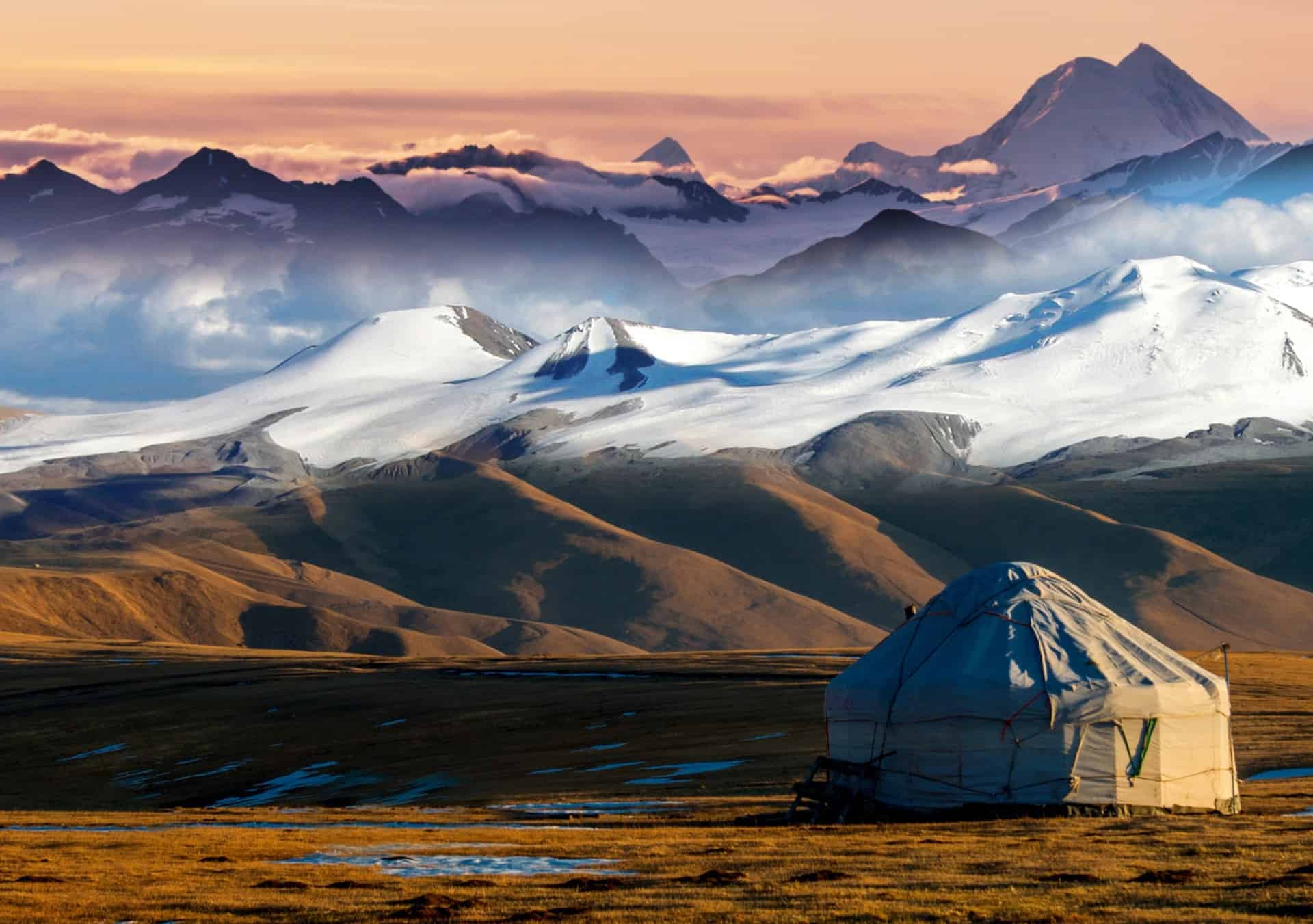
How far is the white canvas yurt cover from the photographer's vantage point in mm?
42844

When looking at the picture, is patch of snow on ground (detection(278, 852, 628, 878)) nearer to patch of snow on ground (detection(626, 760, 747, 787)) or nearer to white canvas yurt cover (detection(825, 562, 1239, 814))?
white canvas yurt cover (detection(825, 562, 1239, 814))

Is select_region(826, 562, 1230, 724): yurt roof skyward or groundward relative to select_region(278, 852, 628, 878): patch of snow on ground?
skyward

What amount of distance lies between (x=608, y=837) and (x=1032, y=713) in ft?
33.2

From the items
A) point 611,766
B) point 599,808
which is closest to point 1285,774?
point 599,808

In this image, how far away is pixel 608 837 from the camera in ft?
135

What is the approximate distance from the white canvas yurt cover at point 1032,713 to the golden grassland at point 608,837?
1297 millimetres

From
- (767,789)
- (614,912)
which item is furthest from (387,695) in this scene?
(614,912)

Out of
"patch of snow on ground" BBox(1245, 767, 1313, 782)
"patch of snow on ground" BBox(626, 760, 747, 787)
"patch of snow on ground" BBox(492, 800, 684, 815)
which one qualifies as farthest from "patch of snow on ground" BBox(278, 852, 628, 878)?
"patch of snow on ground" BBox(1245, 767, 1313, 782)

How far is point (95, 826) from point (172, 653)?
12251cm

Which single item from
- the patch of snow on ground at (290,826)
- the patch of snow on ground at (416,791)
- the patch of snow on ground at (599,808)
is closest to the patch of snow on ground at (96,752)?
the patch of snow on ground at (416,791)

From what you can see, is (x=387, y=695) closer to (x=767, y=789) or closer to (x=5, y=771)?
(x=5, y=771)

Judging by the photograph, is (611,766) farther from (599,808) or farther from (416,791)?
(599,808)

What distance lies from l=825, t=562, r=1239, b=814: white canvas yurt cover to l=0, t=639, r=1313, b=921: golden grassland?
1.30 metres

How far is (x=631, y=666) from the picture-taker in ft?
460
